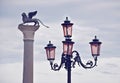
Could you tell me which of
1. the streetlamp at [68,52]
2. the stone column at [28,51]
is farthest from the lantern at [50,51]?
the stone column at [28,51]

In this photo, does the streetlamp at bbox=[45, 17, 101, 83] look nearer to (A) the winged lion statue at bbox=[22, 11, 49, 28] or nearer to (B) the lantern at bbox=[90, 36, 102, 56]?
(B) the lantern at bbox=[90, 36, 102, 56]

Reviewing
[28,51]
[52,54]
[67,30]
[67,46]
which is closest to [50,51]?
[52,54]

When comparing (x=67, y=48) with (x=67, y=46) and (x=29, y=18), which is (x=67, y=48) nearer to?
(x=67, y=46)

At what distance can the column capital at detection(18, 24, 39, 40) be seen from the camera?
19.7 meters

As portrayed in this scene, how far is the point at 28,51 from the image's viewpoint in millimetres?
19719

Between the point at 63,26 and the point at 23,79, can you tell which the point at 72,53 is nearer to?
the point at 63,26

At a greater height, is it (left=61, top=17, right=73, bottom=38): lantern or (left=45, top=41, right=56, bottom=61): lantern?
(left=61, top=17, right=73, bottom=38): lantern

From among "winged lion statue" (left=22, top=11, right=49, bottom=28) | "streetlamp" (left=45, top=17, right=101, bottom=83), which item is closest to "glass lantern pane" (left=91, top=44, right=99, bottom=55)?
"streetlamp" (left=45, top=17, right=101, bottom=83)

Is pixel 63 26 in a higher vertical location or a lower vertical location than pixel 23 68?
higher

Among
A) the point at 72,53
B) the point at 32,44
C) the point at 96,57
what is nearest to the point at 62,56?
the point at 72,53

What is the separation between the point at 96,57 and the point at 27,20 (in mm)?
5843

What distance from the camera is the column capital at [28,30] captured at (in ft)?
64.7

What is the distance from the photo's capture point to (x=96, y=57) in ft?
49.4

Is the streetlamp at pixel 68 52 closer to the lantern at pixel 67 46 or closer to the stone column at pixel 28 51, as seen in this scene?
the lantern at pixel 67 46
